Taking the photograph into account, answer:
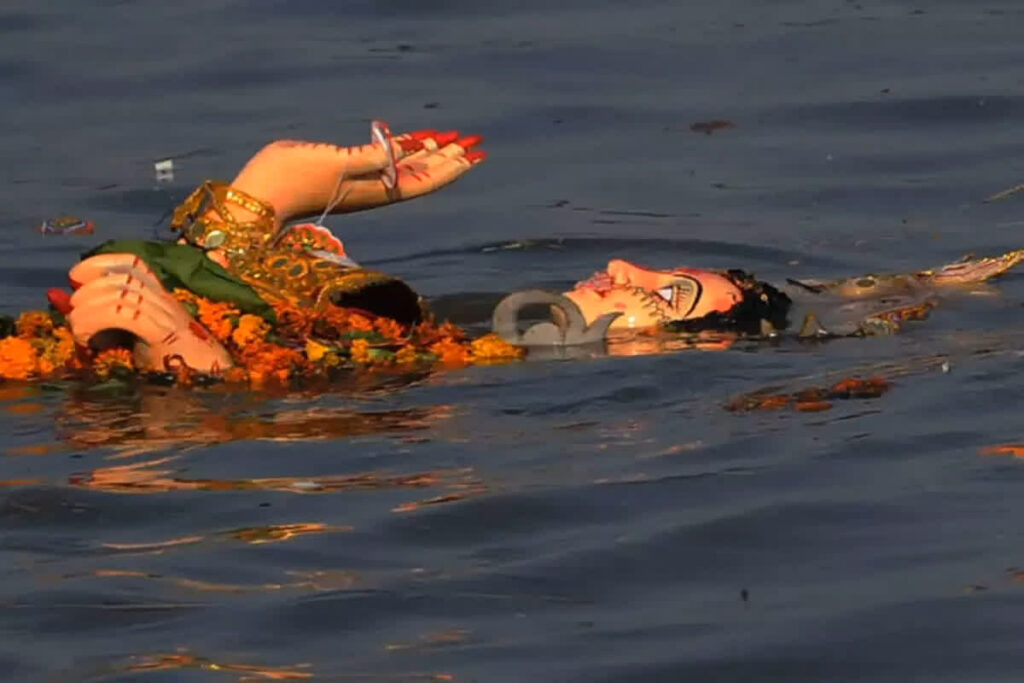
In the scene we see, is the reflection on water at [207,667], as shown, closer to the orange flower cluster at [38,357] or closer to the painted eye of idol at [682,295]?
the orange flower cluster at [38,357]

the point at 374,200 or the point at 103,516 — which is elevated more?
the point at 374,200

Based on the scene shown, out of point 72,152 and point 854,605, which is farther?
point 72,152

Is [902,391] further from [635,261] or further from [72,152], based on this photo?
[72,152]

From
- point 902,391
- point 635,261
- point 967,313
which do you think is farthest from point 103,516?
point 635,261

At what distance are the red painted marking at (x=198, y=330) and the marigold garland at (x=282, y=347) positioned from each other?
0.11 m

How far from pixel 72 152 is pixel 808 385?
6.22m

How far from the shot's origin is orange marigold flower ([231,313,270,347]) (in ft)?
29.4

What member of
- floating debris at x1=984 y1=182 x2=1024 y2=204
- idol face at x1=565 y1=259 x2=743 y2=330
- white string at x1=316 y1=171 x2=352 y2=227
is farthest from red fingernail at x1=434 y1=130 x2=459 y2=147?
floating debris at x1=984 y1=182 x2=1024 y2=204

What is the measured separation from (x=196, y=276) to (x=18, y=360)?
66cm

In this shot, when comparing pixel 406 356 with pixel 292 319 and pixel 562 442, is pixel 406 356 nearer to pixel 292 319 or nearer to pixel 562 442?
pixel 292 319

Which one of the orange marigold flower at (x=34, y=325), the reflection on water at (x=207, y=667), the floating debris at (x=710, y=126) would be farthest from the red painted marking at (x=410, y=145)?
the floating debris at (x=710, y=126)

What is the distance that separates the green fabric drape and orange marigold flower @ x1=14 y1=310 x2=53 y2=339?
1.47 ft

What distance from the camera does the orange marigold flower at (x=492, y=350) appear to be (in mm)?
9328

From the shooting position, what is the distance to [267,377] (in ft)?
29.3
